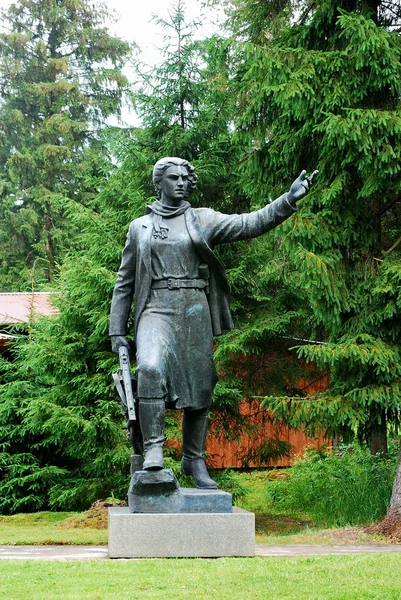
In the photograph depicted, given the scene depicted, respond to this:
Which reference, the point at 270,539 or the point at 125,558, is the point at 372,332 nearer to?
the point at 270,539

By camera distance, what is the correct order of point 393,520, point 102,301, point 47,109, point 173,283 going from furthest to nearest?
1. point 47,109
2. point 102,301
3. point 393,520
4. point 173,283

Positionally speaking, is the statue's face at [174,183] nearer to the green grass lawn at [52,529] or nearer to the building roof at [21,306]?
the green grass lawn at [52,529]

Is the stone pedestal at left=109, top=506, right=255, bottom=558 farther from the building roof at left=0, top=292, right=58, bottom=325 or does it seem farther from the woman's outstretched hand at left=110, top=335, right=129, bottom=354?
the building roof at left=0, top=292, right=58, bottom=325

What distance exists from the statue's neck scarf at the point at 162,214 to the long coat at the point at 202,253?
0.03m

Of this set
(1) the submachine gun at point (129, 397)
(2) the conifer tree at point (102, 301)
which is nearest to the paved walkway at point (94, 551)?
(1) the submachine gun at point (129, 397)

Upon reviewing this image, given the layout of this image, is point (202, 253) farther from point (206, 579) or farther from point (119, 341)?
point (206, 579)

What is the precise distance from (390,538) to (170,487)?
360 cm

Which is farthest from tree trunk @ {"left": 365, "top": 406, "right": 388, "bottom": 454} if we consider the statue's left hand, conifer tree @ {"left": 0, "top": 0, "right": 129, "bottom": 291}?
conifer tree @ {"left": 0, "top": 0, "right": 129, "bottom": 291}

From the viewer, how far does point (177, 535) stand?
6309 millimetres

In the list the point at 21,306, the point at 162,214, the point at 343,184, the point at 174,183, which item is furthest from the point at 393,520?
Result: the point at 21,306

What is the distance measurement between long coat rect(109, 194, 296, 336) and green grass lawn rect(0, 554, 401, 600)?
186 cm

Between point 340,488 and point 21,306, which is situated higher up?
point 21,306

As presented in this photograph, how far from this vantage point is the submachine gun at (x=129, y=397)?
264 inches

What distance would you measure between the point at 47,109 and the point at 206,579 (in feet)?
81.2
